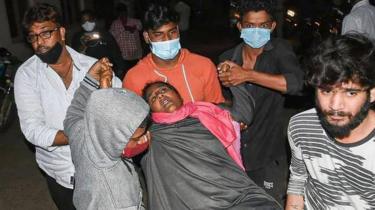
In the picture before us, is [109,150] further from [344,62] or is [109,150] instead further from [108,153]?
[344,62]

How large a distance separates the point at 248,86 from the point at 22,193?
12.1 ft

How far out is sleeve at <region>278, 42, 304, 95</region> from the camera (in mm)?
3238

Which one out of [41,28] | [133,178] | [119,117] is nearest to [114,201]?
[133,178]

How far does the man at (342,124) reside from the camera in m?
2.18

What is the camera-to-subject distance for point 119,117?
2.14m

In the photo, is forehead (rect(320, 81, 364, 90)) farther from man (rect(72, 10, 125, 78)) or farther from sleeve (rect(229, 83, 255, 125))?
man (rect(72, 10, 125, 78))

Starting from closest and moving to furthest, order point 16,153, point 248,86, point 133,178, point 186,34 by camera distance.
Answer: point 133,178, point 248,86, point 16,153, point 186,34

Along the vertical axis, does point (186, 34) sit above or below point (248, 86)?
below

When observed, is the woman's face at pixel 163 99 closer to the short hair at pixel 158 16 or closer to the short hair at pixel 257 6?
the short hair at pixel 158 16

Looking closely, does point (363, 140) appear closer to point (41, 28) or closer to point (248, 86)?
point (248, 86)

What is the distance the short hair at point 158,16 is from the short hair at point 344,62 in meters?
1.46

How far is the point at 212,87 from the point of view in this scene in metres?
3.49

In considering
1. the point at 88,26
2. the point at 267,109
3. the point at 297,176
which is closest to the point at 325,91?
the point at 297,176

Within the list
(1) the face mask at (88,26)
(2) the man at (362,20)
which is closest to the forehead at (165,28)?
(2) the man at (362,20)
